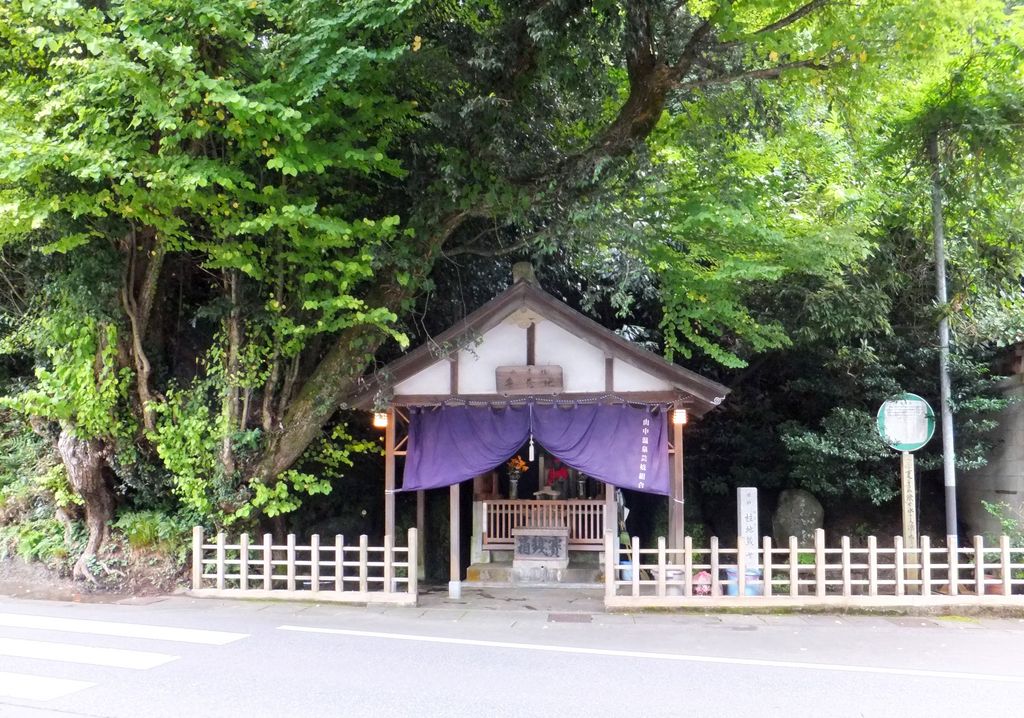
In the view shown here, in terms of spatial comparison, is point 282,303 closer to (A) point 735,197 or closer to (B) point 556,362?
(B) point 556,362

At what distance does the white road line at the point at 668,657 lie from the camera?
729 cm

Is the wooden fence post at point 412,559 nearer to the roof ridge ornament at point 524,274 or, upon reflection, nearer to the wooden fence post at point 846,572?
the roof ridge ornament at point 524,274

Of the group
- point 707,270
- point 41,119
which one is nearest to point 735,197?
point 707,270

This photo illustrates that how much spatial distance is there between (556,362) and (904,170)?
26.1 feet

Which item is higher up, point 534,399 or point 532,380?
point 532,380

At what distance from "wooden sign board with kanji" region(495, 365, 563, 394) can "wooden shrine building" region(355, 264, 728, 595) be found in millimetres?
16

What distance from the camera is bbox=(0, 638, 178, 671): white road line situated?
732 cm

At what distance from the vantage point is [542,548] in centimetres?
1354

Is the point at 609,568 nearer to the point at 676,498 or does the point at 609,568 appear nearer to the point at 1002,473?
the point at 676,498

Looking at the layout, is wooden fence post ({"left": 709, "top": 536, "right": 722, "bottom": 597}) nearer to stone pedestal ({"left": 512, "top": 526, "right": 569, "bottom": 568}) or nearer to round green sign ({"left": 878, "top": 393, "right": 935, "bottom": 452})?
stone pedestal ({"left": 512, "top": 526, "right": 569, "bottom": 568})

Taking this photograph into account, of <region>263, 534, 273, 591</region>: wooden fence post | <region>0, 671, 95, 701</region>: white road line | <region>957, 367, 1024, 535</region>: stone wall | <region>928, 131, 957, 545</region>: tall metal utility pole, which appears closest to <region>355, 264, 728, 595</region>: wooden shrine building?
<region>263, 534, 273, 591</region>: wooden fence post

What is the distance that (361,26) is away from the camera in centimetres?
913

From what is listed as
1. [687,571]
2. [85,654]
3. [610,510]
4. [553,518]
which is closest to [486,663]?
[687,571]

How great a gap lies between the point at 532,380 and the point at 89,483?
7.88 m
